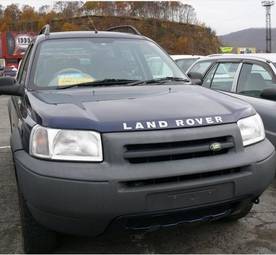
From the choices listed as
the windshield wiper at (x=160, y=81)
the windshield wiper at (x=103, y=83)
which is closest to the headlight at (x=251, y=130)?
the windshield wiper at (x=160, y=81)

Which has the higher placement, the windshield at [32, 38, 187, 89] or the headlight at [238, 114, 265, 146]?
the windshield at [32, 38, 187, 89]

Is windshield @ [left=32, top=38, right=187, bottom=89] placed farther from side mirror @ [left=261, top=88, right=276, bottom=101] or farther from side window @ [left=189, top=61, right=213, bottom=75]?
side window @ [left=189, top=61, right=213, bottom=75]

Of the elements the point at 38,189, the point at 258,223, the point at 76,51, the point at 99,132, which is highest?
the point at 76,51

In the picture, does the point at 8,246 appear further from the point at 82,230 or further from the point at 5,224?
Result: the point at 82,230

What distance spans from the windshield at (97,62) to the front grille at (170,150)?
4.34 feet

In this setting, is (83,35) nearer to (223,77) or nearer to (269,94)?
(269,94)

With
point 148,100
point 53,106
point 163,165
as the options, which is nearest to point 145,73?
point 148,100

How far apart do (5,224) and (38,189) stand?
1.44m

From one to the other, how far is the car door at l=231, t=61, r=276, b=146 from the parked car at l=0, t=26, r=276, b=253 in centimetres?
176

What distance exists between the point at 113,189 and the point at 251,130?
1159 mm

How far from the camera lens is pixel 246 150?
321 centimetres

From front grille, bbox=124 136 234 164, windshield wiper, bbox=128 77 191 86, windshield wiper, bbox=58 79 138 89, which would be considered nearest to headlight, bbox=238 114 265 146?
front grille, bbox=124 136 234 164

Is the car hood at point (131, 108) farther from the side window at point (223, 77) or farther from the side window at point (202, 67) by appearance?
the side window at point (202, 67)

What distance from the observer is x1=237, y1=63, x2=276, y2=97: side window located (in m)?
5.69
